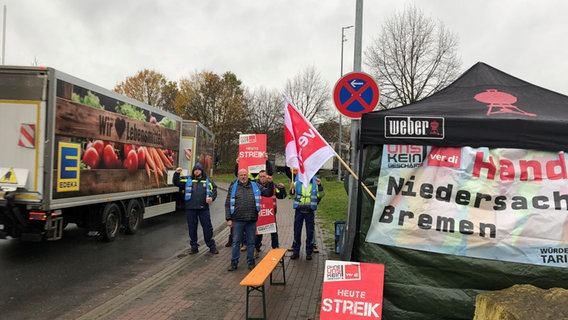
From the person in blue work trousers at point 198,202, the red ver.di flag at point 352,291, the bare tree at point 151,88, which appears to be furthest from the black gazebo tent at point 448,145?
the bare tree at point 151,88

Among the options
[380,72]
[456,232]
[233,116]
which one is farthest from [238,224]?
[233,116]

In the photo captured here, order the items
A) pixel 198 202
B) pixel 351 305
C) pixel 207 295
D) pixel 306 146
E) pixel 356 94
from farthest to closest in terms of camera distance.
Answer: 1. pixel 198 202
2. pixel 207 295
3. pixel 356 94
4. pixel 306 146
5. pixel 351 305

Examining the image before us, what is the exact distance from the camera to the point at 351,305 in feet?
13.1

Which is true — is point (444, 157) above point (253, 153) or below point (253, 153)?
below

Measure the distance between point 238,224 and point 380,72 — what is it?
22.6 m

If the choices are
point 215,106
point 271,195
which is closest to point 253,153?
point 271,195

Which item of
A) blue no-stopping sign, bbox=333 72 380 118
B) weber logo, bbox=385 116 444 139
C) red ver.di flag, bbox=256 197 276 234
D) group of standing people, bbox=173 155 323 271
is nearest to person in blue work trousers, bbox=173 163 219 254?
group of standing people, bbox=173 155 323 271

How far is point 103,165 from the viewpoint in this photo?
8898 millimetres

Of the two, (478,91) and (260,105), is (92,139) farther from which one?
(260,105)

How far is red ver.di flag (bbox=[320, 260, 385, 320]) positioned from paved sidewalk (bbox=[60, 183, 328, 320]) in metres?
1.03

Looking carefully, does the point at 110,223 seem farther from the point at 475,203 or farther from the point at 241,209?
the point at 475,203

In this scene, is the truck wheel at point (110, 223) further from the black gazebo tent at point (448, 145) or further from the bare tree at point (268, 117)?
the bare tree at point (268, 117)

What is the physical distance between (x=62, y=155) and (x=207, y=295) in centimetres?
389

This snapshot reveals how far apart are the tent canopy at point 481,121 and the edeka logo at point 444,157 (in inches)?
3.4
